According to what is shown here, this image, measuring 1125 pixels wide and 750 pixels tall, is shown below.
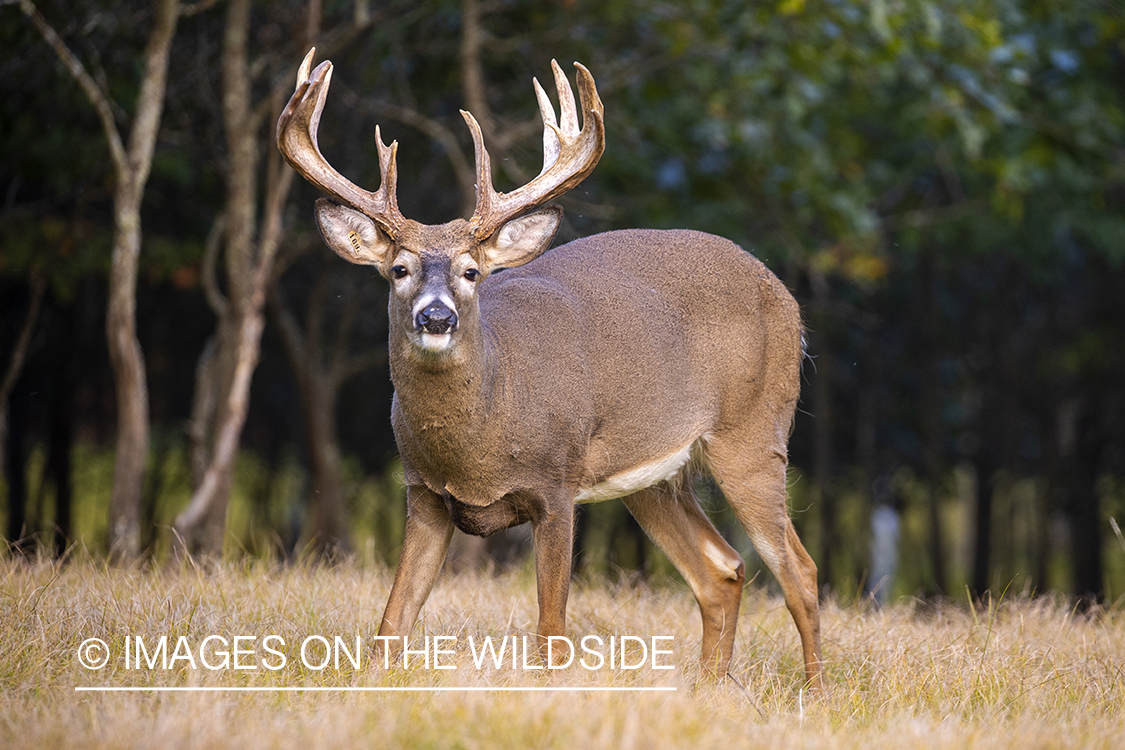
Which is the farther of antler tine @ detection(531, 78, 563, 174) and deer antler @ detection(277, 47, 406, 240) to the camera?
antler tine @ detection(531, 78, 563, 174)

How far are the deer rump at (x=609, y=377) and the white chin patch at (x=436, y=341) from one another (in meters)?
0.23

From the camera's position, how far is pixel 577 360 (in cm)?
554

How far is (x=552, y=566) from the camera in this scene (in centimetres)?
517

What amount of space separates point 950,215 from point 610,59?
3536 millimetres

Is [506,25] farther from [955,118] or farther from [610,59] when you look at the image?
[955,118]

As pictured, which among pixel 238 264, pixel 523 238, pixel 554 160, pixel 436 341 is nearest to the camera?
pixel 436 341

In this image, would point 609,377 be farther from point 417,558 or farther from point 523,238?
point 417,558

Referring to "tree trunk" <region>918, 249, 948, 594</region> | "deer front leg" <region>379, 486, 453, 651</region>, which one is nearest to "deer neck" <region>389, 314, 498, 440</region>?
"deer front leg" <region>379, 486, 453, 651</region>

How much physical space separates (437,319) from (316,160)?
101 cm

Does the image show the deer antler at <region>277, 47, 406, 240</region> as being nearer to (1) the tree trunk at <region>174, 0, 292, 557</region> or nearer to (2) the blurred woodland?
(2) the blurred woodland

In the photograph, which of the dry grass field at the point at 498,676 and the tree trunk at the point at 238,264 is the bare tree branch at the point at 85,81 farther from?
the dry grass field at the point at 498,676

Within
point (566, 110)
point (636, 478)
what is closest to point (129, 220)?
point (566, 110)

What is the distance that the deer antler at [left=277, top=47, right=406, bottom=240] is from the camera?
5.18 metres

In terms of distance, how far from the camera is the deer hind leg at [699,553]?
6.07 meters
